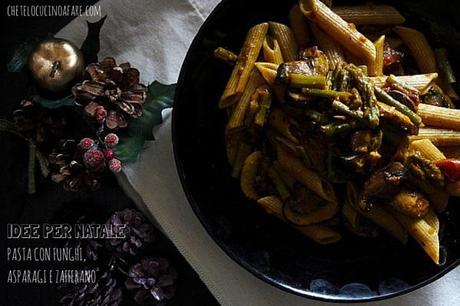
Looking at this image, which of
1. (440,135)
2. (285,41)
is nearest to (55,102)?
(285,41)

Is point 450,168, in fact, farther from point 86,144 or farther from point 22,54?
point 22,54

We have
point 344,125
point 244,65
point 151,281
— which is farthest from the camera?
point 151,281

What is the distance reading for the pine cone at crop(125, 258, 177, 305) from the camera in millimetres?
1333

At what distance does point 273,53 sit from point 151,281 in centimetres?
48

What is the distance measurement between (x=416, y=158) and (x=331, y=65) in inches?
8.1

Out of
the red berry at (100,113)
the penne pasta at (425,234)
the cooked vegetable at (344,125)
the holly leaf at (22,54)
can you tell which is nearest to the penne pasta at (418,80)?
the cooked vegetable at (344,125)

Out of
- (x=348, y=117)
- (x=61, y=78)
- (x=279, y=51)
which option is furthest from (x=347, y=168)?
(x=61, y=78)

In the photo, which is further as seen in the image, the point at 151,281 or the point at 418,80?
the point at 151,281

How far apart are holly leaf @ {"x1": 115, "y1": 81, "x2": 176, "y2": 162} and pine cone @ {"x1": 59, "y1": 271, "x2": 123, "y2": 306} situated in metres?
0.25

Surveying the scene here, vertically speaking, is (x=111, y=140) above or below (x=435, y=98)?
below

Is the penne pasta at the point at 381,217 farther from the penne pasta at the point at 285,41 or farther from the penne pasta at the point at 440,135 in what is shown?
the penne pasta at the point at 285,41

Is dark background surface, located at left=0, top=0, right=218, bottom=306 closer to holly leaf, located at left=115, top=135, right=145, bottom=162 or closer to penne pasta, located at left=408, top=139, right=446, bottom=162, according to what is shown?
holly leaf, located at left=115, top=135, right=145, bottom=162

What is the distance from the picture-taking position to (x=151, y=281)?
52.5 inches

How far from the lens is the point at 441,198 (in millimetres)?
1185
